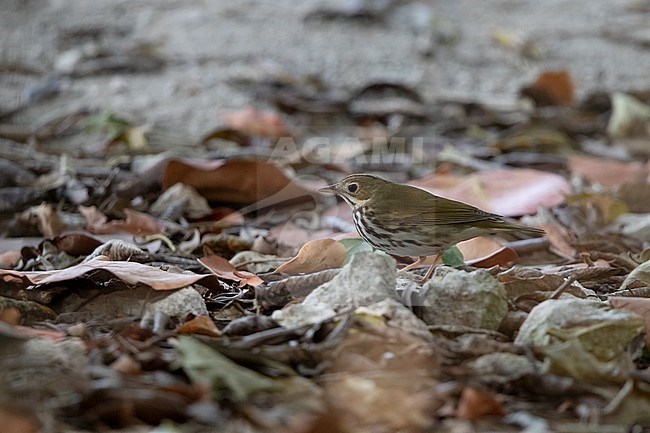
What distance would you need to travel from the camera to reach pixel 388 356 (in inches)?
96.4

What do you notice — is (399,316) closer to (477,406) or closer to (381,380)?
(381,380)

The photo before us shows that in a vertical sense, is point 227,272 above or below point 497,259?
above

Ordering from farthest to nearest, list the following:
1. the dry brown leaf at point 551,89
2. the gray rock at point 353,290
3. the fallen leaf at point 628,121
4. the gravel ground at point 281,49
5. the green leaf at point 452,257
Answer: the dry brown leaf at point 551,89 < the fallen leaf at point 628,121 < the gravel ground at point 281,49 < the green leaf at point 452,257 < the gray rock at point 353,290

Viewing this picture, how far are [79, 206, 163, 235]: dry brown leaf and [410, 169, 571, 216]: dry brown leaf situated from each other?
1.47 meters

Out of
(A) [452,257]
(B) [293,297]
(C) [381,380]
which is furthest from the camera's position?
(A) [452,257]

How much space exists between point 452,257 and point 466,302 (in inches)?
34.1

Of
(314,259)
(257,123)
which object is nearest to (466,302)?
(314,259)

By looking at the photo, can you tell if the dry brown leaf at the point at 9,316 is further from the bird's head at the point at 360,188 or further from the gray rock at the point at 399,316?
the bird's head at the point at 360,188

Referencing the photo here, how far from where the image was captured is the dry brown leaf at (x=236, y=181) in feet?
15.3

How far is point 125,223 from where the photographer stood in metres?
4.29

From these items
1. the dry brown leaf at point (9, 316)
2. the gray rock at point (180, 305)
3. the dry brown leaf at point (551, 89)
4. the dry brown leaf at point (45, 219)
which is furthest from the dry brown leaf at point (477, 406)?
the dry brown leaf at point (551, 89)

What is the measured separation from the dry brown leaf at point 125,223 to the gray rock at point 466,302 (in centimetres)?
183

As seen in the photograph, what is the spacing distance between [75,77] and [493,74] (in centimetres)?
319

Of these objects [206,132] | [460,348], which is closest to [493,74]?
[206,132]
